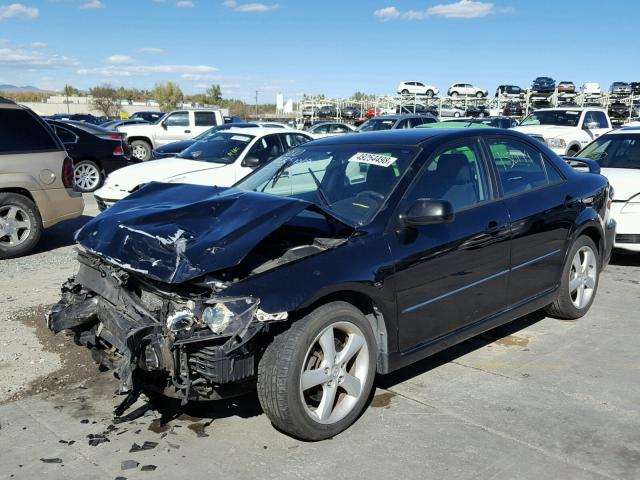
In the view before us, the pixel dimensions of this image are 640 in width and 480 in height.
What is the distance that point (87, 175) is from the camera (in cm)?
1445

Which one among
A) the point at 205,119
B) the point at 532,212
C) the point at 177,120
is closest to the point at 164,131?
the point at 177,120

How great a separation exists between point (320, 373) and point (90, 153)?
479 inches

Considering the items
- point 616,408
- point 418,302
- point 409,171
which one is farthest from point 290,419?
point 616,408

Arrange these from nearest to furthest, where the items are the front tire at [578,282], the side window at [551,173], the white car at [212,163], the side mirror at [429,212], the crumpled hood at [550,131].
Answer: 1. the side mirror at [429,212]
2. the side window at [551,173]
3. the front tire at [578,282]
4. the white car at [212,163]
5. the crumpled hood at [550,131]

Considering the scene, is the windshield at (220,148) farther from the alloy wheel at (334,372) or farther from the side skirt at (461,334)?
the alloy wheel at (334,372)

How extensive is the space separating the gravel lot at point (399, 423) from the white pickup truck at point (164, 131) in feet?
53.4

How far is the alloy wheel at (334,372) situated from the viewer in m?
3.58

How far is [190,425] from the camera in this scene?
388cm

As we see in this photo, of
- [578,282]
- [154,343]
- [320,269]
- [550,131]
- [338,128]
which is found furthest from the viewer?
[338,128]

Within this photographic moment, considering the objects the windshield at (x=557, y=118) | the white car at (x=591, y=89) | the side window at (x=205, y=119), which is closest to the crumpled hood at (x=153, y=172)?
the windshield at (x=557, y=118)

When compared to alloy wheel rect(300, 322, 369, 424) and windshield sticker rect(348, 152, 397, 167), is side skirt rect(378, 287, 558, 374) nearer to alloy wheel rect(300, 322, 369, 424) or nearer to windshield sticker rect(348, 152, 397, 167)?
alloy wheel rect(300, 322, 369, 424)

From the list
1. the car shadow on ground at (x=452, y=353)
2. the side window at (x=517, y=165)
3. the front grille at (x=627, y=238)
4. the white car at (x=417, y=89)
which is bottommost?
the car shadow on ground at (x=452, y=353)

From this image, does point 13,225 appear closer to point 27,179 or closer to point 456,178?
point 27,179

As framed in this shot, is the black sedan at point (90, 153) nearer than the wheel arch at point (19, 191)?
No
